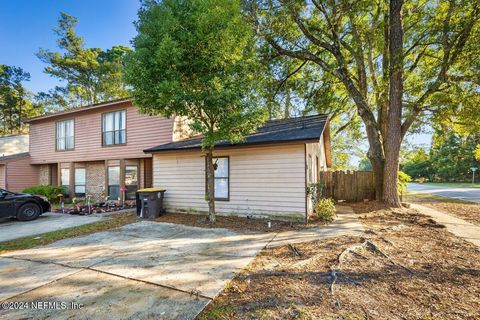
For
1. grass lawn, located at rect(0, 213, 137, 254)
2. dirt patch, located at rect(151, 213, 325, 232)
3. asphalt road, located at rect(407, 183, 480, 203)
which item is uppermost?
dirt patch, located at rect(151, 213, 325, 232)

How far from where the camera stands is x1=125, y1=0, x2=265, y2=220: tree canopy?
5.76 meters

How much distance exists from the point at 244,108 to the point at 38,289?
5493 millimetres

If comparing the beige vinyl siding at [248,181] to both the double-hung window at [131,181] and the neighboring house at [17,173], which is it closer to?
the double-hung window at [131,181]

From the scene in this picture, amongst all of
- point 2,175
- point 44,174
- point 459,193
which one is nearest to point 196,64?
point 44,174

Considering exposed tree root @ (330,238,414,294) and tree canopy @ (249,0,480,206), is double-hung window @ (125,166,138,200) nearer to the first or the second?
tree canopy @ (249,0,480,206)

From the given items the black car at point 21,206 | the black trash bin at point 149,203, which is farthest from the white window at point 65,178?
the black trash bin at point 149,203

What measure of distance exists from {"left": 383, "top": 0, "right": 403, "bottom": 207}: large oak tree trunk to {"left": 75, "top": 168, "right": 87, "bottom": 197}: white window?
16.0m

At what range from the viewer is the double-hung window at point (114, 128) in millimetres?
12203

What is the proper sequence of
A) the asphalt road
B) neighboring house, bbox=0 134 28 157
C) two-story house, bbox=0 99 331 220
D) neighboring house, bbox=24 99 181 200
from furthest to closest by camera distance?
neighboring house, bbox=0 134 28 157, the asphalt road, neighboring house, bbox=24 99 181 200, two-story house, bbox=0 99 331 220

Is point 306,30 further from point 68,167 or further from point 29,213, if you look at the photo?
point 68,167

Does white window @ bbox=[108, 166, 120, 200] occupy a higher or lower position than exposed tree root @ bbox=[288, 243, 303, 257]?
higher

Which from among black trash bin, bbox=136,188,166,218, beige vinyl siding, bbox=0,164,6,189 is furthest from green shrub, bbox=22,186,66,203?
black trash bin, bbox=136,188,166,218

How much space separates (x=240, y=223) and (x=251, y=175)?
162 centimetres

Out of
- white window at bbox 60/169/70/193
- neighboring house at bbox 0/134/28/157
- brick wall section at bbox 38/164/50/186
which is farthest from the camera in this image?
neighboring house at bbox 0/134/28/157
